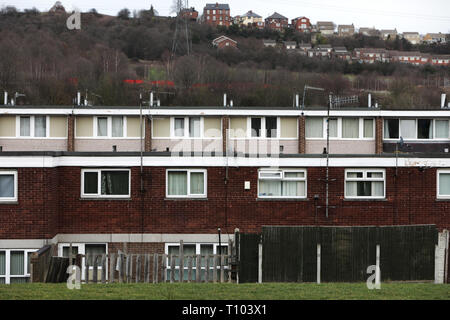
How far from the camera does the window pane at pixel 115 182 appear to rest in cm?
2245

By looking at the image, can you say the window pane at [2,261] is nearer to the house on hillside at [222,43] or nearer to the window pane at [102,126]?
the window pane at [102,126]

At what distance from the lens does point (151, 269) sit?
1994cm

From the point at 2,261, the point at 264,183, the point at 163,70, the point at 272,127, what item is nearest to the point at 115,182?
the point at 2,261

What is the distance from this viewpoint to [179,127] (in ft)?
122

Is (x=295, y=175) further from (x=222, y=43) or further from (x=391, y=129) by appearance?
(x=222, y=43)

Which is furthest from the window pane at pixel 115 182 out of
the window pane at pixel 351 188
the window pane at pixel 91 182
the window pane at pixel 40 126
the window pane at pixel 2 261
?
the window pane at pixel 40 126

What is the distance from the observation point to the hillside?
84.1 metres

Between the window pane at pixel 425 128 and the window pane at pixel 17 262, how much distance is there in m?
25.0

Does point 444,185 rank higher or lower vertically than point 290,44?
lower

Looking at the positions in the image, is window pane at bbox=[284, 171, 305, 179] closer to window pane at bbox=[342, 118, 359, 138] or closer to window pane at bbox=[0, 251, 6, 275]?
window pane at bbox=[0, 251, 6, 275]

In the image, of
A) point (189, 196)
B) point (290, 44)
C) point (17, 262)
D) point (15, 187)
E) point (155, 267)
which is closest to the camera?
point (155, 267)

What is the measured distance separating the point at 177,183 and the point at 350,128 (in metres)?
17.4

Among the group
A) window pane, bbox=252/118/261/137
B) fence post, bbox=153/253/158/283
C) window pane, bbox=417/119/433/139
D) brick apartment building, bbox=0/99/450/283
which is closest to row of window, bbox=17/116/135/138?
window pane, bbox=252/118/261/137

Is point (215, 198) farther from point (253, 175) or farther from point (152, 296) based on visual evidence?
point (152, 296)
